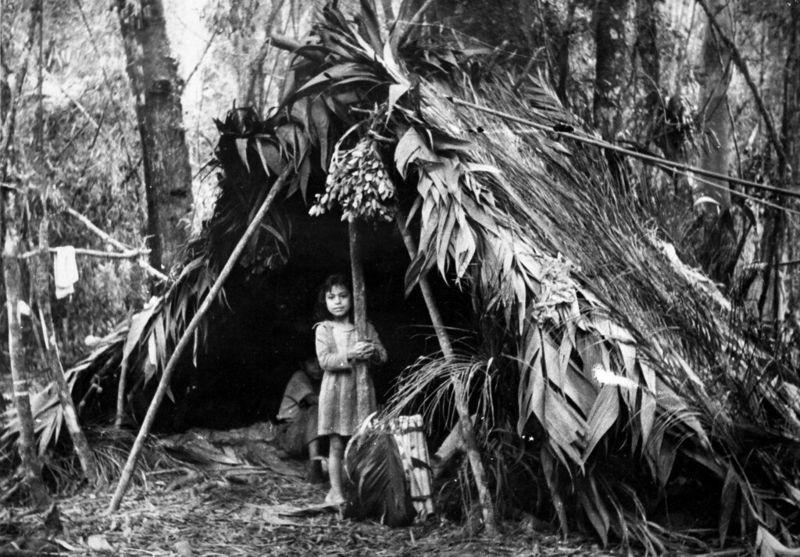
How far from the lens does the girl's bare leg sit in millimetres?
5570

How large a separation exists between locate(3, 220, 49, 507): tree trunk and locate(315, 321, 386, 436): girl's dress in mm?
1744

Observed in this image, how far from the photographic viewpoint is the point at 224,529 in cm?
516

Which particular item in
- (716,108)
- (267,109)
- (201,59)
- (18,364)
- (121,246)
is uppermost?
(201,59)

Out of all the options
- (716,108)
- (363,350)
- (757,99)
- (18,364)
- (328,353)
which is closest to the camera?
(18,364)

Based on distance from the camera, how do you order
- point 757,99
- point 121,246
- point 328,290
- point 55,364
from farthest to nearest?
point 757,99, point 121,246, point 328,290, point 55,364

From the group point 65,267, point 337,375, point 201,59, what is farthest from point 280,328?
point 201,59

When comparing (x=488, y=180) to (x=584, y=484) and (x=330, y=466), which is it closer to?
(x=584, y=484)

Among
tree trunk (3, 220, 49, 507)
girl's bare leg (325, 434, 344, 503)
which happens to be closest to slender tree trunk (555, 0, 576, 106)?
girl's bare leg (325, 434, 344, 503)

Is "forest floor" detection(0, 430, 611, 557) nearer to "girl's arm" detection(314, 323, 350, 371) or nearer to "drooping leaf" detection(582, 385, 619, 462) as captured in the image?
"drooping leaf" detection(582, 385, 619, 462)

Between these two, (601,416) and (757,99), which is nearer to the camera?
→ (601,416)

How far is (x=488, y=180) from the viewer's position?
197 inches

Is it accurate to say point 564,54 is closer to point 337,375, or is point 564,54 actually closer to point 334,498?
point 337,375

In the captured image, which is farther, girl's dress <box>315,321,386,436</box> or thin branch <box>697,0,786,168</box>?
thin branch <box>697,0,786,168</box>

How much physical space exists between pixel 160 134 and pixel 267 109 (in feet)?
4.93
